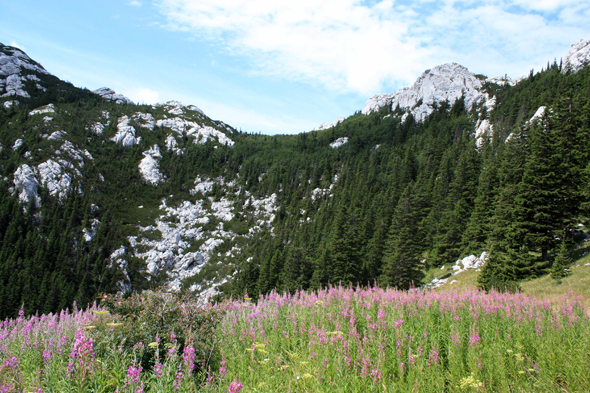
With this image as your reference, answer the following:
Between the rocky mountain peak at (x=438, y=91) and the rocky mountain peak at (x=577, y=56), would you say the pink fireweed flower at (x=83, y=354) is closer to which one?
the rocky mountain peak at (x=577, y=56)

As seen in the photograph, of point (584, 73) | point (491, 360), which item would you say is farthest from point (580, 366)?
point (584, 73)

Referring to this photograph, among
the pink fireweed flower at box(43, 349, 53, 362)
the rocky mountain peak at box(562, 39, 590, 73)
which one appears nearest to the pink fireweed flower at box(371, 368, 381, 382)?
the pink fireweed flower at box(43, 349, 53, 362)

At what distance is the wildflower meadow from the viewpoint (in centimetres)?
394

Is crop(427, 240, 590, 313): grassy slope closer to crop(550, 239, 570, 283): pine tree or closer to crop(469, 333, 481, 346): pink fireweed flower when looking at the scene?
crop(550, 239, 570, 283): pine tree

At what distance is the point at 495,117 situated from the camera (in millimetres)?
113812

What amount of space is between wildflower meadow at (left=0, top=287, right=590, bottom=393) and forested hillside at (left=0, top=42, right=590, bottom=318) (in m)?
15.7

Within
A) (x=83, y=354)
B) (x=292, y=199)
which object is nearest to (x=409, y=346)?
(x=83, y=354)

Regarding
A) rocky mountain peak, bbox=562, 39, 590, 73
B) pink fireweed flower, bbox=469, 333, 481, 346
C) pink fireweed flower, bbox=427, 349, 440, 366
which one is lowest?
pink fireweed flower, bbox=427, 349, 440, 366

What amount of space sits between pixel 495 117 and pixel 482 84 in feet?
295

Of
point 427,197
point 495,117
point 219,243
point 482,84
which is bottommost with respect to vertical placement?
point 219,243

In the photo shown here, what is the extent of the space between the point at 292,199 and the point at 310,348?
13148cm

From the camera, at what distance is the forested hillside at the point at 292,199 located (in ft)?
99.9

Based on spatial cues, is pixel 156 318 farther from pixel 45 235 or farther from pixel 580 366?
pixel 45 235

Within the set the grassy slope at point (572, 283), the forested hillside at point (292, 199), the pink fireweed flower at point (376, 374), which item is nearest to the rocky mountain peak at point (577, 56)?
the forested hillside at point (292, 199)
